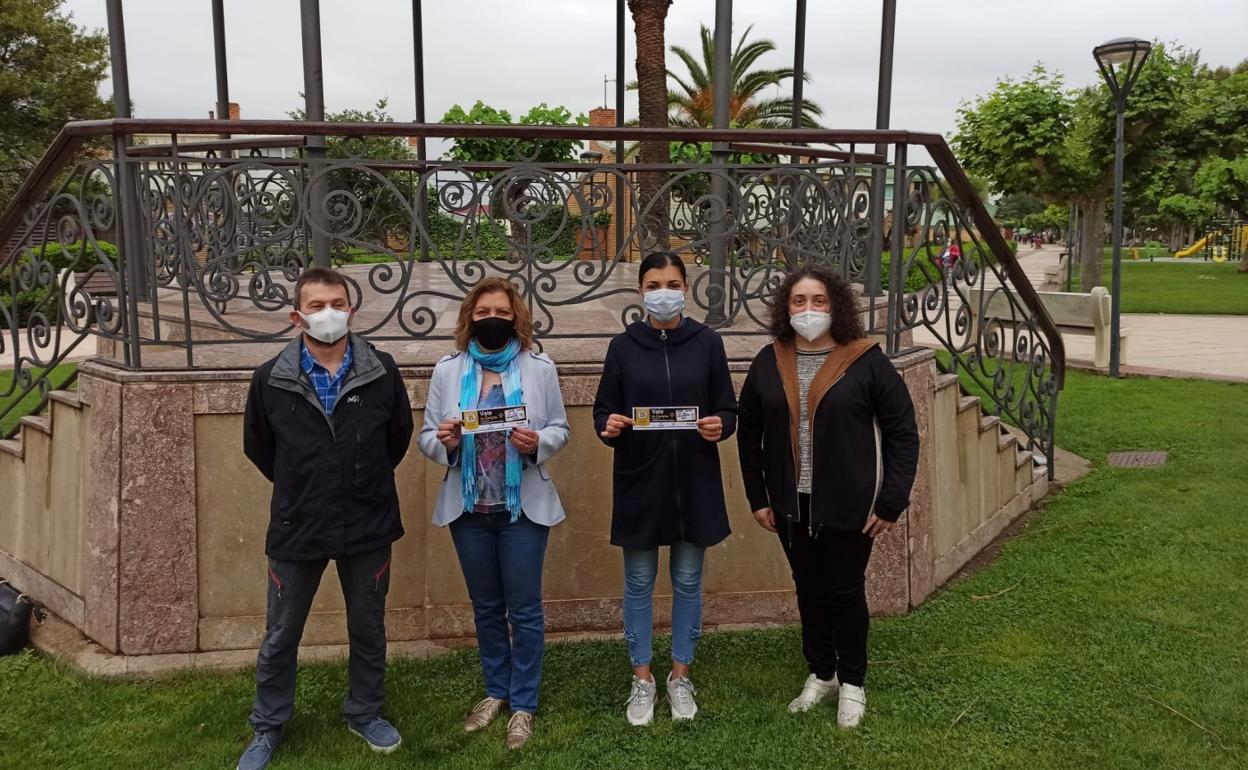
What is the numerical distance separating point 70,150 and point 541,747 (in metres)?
3.54

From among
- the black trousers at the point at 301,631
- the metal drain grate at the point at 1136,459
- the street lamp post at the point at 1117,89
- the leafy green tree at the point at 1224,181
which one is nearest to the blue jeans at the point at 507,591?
the black trousers at the point at 301,631

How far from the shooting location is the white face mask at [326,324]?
333 centimetres

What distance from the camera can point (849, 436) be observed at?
11.5 ft

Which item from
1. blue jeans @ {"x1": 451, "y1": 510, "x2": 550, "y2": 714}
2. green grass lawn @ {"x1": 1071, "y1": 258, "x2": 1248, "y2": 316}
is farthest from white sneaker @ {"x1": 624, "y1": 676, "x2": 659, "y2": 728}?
green grass lawn @ {"x1": 1071, "y1": 258, "x2": 1248, "y2": 316}

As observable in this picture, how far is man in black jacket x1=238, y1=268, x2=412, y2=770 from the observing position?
11.0 ft

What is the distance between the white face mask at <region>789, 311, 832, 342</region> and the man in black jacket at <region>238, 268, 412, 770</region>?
150 centimetres

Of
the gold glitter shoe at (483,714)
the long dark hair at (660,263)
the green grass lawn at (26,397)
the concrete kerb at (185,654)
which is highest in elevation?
the long dark hair at (660,263)

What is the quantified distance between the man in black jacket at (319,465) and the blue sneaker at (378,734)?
0.06 ft

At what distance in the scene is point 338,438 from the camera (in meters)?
3.36

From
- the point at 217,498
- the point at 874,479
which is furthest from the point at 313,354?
the point at 874,479

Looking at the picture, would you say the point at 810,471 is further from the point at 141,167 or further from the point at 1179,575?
the point at 141,167

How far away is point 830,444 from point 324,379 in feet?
6.08

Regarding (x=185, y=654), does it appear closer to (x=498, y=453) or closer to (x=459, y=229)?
(x=498, y=453)

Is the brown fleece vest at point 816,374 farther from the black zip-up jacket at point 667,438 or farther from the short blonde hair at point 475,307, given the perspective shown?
the short blonde hair at point 475,307
